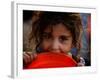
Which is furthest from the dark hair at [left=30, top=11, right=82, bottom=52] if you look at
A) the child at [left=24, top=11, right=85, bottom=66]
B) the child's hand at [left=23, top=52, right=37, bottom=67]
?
the child's hand at [left=23, top=52, right=37, bottom=67]

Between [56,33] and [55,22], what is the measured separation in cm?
10

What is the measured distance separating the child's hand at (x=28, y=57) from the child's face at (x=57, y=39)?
126 mm

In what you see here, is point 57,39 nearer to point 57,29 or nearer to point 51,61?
point 57,29

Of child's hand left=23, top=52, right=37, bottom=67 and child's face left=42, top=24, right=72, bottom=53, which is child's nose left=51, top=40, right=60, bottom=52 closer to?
child's face left=42, top=24, right=72, bottom=53

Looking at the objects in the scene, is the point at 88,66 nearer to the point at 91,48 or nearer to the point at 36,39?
the point at 91,48

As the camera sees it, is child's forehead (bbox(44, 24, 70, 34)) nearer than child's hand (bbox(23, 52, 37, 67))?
No

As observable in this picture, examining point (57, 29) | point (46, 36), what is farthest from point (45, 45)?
point (57, 29)

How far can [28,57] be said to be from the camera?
8.39 feet

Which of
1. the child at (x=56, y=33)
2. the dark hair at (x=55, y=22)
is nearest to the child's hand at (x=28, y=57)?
the child at (x=56, y=33)

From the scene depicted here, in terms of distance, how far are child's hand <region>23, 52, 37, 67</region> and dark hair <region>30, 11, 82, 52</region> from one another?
11cm

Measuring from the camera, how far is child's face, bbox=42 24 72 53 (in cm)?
265

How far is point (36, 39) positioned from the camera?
2.60 metres

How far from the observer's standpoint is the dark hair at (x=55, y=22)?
260 centimetres
